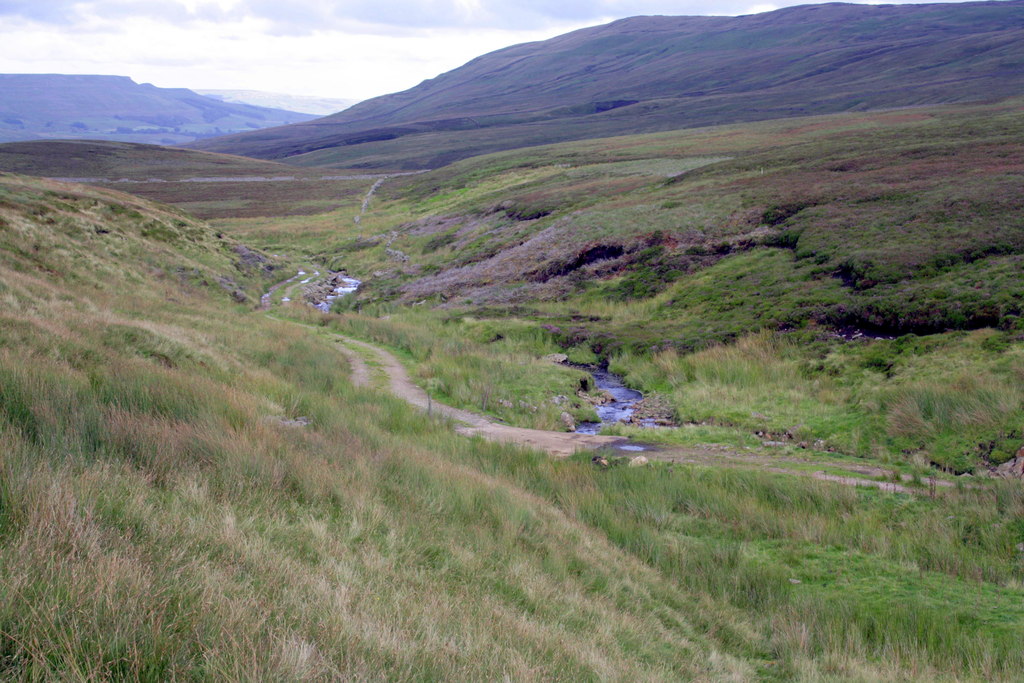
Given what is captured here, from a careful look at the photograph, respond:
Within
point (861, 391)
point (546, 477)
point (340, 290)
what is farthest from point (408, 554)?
point (340, 290)

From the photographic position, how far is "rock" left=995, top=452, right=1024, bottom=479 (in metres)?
8.95

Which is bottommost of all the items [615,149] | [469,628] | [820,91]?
[469,628]

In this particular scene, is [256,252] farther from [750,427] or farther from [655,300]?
[750,427]

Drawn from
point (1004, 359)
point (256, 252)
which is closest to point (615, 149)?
point (256, 252)

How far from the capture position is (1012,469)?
9.31 meters

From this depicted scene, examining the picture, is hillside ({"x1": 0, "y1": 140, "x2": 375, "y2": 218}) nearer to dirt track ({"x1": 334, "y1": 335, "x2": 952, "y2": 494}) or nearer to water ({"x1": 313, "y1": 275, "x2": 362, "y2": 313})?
water ({"x1": 313, "y1": 275, "x2": 362, "y2": 313})

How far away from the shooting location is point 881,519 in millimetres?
8102

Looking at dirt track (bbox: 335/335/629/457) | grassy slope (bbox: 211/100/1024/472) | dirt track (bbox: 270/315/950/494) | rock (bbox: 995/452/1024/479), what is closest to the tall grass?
grassy slope (bbox: 211/100/1024/472)

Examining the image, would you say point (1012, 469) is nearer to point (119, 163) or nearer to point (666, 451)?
point (666, 451)

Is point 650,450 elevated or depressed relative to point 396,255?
depressed

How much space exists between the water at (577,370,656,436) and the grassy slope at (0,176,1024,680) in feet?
16.6

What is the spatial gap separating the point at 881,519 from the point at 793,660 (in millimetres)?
3700

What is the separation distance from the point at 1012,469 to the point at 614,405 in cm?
914

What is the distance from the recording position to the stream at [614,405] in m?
15.2
